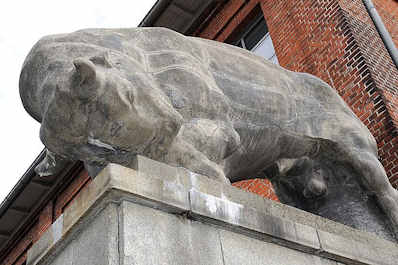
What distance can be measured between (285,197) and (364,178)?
0.63m

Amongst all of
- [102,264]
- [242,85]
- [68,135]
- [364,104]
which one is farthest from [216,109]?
[364,104]

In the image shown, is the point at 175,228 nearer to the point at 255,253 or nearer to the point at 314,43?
the point at 255,253

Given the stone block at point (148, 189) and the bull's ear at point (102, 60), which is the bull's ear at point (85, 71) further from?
the stone block at point (148, 189)

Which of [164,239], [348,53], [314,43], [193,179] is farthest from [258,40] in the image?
[164,239]

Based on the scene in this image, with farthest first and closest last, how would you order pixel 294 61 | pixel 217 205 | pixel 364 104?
1. pixel 294 61
2. pixel 364 104
3. pixel 217 205

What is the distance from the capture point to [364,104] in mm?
6488

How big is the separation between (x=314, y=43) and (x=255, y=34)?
233 centimetres

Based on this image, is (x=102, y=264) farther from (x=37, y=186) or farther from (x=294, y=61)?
(x=37, y=186)

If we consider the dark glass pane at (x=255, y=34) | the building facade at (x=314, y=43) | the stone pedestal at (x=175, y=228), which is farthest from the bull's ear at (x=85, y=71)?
the dark glass pane at (x=255, y=34)

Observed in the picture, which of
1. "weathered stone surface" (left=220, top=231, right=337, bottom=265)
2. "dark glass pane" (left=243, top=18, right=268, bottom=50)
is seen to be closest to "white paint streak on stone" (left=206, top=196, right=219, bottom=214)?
"weathered stone surface" (left=220, top=231, right=337, bottom=265)

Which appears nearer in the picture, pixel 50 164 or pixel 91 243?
pixel 91 243

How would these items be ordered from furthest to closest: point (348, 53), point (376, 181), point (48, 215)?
point (48, 215), point (348, 53), point (376, 181)

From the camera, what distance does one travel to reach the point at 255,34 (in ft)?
32.4

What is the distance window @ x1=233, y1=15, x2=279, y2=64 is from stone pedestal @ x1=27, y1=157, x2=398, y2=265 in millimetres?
6789
